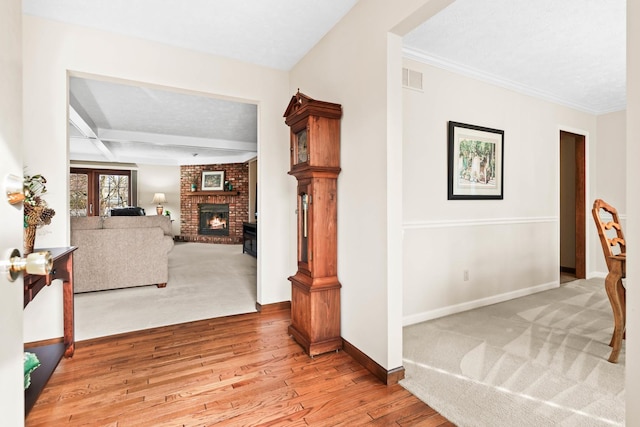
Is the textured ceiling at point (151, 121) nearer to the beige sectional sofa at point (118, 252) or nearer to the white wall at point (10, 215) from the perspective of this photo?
the beige sectional sofa at point (118, 252)

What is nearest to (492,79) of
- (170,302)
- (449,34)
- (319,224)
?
(449,34)

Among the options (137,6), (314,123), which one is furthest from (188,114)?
(314,123)

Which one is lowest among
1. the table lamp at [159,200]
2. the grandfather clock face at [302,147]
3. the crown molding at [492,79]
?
the table lamp at [159,200]

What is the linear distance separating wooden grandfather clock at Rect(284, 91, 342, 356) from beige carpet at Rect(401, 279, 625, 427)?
0.66 metres

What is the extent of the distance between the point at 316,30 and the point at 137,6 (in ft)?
4.41

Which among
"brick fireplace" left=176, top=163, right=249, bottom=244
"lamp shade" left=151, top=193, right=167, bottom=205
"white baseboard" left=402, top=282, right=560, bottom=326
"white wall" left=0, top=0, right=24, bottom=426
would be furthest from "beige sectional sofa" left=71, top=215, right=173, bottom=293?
"lamp shade" left=151, top=193, right=167, bottom=205

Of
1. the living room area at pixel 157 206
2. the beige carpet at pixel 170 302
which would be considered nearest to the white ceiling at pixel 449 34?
the living room area at pixel 157 206

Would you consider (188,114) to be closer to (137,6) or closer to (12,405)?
(137,6)

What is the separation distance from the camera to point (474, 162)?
329 centimetres

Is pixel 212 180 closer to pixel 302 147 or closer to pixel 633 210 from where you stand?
pixel 302 147

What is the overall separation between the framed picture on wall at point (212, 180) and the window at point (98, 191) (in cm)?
209

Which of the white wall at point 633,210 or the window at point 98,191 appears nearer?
the white wall at point 633,210

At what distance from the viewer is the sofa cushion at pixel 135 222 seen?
3.97 metres

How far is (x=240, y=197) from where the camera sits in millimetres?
9445
